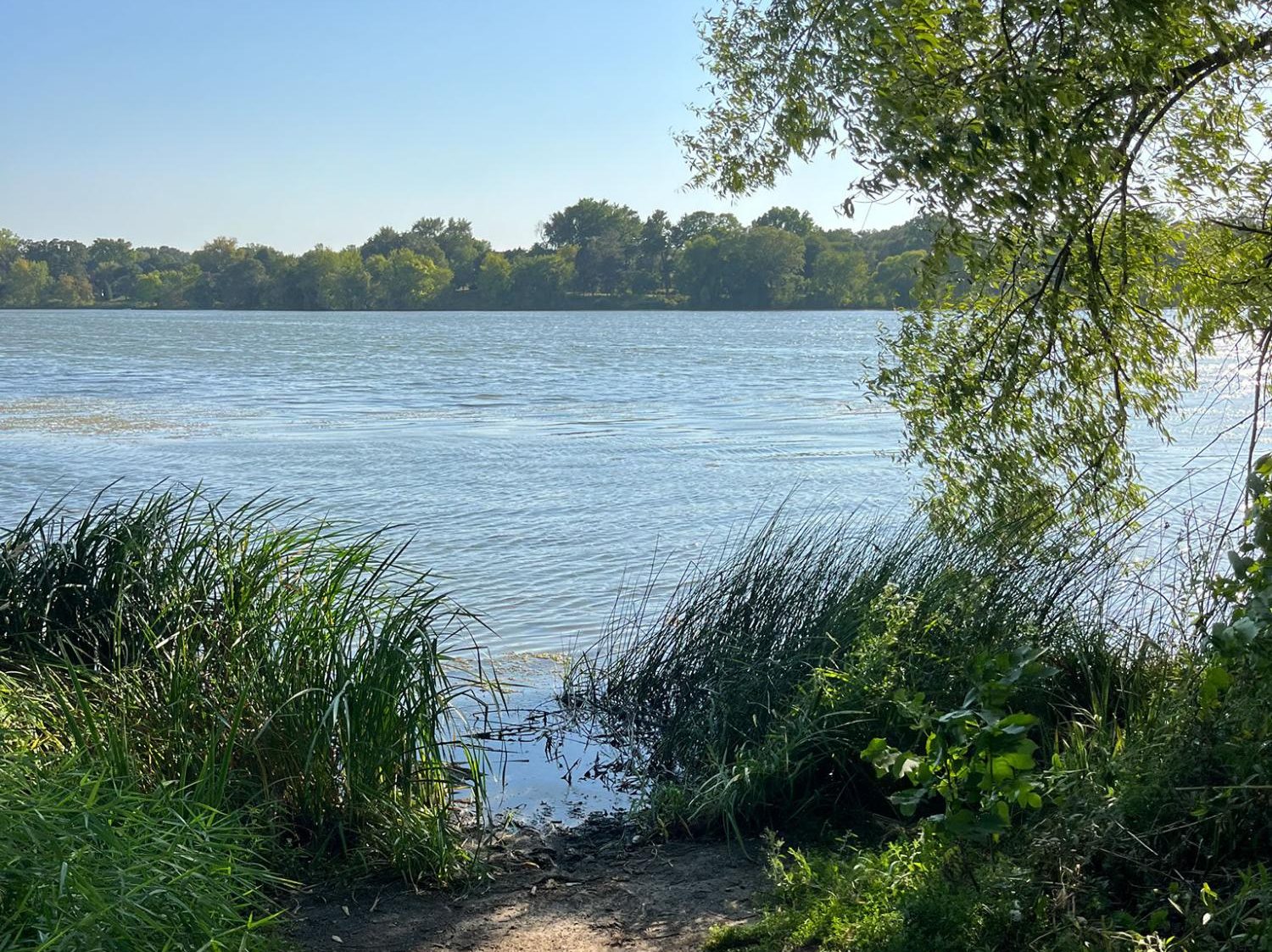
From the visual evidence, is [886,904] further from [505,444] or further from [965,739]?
[505,444]

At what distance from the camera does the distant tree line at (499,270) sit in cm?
10419

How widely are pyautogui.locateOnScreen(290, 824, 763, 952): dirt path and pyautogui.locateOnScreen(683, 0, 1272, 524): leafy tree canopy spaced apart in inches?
131

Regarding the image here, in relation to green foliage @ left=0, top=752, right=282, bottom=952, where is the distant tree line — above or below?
above

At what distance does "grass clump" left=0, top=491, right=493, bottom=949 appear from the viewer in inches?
160

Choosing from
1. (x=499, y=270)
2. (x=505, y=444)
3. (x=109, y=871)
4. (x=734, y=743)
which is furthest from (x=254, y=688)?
(x=499, y=270)

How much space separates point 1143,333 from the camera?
28.5ft

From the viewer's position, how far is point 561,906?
552 cm

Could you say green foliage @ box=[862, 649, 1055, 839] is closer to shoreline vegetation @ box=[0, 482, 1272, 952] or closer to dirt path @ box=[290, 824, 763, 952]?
shoreline vegetation @ box=[0, 482, 1272, 952]

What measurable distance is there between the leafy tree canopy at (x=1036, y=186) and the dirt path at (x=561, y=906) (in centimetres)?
332

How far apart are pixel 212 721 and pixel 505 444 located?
813 inches

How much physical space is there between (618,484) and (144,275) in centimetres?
13828

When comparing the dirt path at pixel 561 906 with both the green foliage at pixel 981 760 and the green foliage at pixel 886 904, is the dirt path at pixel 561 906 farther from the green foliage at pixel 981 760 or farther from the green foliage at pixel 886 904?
the green foliage at pixel 981 760

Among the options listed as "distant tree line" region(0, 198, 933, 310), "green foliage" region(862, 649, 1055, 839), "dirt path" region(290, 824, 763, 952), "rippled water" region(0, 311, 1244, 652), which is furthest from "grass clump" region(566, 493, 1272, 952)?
"distant tree line" region(0, 198, 933, 310)

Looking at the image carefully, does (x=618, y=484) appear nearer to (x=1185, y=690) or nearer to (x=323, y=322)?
(x=1185, y=690)
